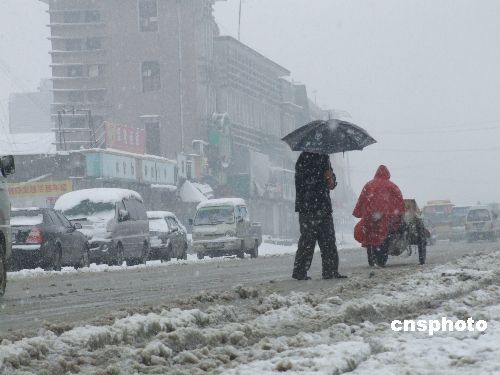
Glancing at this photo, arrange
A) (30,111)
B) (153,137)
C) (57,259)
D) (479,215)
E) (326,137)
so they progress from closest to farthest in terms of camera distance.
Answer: (326,137)
(57,259)
(479,215)
(153,137)
(30,111)

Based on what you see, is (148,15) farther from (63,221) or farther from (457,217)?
(63,221)

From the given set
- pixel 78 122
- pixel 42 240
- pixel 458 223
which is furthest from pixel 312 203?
pixel 78 122

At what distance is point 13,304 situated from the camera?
518 inches

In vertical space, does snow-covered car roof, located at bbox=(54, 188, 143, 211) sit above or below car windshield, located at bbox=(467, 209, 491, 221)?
above

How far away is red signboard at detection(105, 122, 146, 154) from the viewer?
230ft

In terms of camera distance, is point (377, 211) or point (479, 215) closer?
point (377, 211)

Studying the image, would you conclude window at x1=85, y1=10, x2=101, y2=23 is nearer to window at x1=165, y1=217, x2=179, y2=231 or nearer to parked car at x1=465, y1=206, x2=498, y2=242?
parked car at x1=465, y1=206, x2=498, y2=242

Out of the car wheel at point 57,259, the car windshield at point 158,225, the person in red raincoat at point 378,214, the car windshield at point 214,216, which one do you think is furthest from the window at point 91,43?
the person in red raincoat at point 378,214

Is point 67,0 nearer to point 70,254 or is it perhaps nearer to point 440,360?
point 70,254

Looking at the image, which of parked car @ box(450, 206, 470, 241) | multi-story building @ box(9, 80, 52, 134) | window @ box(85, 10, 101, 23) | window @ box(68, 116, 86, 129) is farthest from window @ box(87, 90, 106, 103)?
parked car @ box(450, 206, 470, 241)

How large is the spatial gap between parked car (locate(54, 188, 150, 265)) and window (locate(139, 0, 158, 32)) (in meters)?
58.6

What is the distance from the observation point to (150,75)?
88.8 meters

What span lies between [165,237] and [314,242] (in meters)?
19.0

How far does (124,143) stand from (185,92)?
1393cm
